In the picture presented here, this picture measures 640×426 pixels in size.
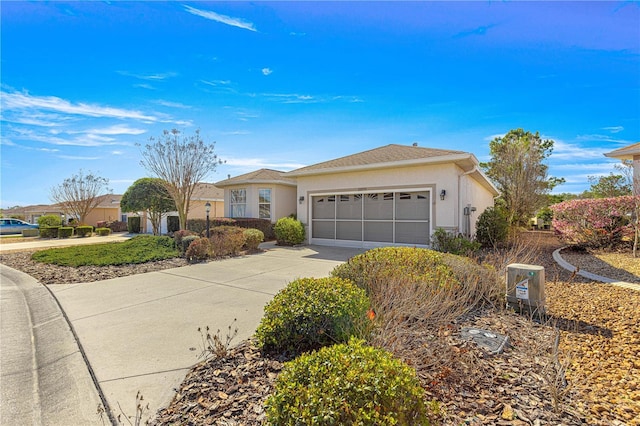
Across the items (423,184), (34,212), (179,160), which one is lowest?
(34,212)

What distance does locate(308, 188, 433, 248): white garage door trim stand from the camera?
1134 centimetres

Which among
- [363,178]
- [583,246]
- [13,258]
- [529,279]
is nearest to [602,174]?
[583,246]

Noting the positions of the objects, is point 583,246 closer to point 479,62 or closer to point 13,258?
point 479,62

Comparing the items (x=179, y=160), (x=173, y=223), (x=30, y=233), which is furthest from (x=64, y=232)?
(x=179, y=160)

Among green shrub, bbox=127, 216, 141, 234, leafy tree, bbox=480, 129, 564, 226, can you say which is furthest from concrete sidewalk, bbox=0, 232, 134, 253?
leafy tree, bbox=480, 129, 564, 226

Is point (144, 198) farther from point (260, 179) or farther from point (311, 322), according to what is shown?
point (311, 322)

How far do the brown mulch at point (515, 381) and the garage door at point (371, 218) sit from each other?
742 centimetres

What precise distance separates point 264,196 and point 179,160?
4721mm

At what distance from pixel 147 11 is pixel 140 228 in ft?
72.9

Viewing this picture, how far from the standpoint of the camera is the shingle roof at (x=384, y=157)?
1045 centimetres

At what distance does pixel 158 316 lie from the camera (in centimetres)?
449

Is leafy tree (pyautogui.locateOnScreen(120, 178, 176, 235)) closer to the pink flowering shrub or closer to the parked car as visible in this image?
the parked car

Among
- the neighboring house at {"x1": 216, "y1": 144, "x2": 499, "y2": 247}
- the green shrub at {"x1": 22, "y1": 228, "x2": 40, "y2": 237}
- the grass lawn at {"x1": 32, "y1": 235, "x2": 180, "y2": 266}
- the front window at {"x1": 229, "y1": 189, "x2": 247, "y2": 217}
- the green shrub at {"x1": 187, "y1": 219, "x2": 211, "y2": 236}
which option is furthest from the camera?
the green shrub at {"x1": 22, "y1": 228, "x2": 40, "y2": 237}

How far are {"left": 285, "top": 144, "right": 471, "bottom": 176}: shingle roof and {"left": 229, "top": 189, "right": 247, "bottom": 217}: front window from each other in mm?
4455
